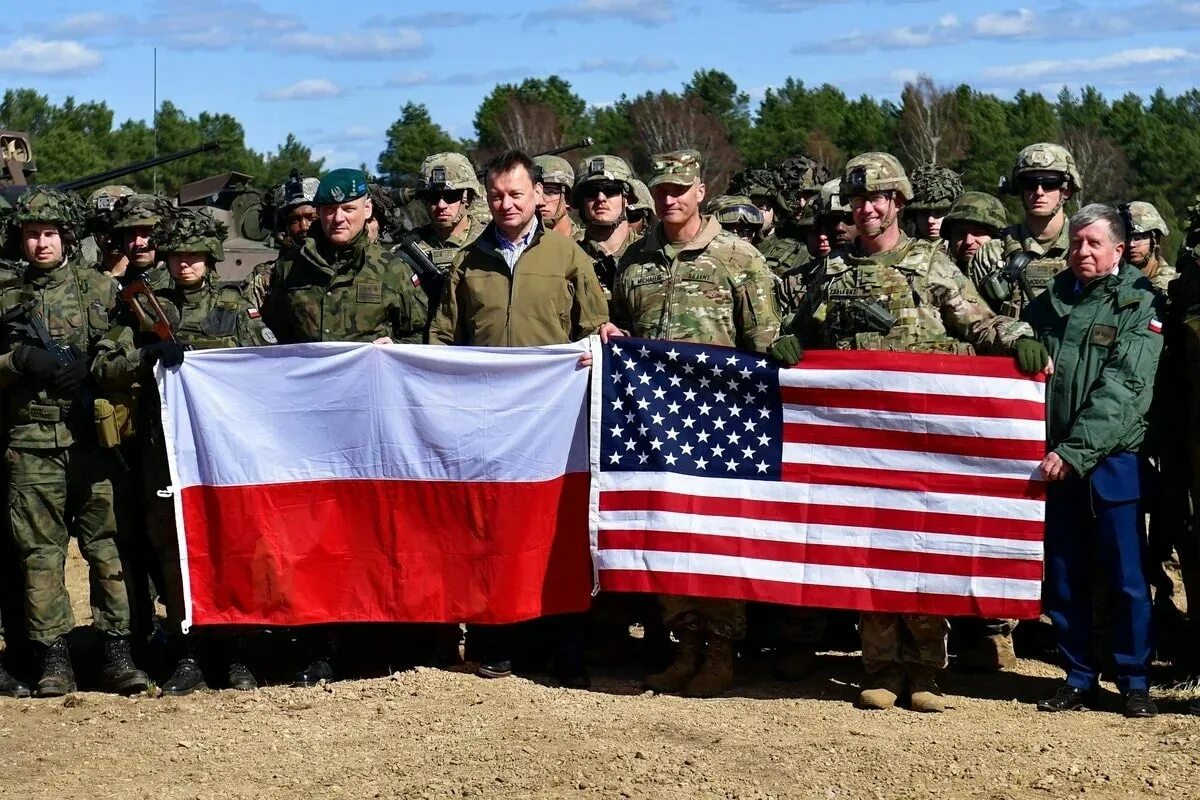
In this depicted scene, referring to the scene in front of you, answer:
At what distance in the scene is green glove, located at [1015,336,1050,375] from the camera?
8359 millimetres

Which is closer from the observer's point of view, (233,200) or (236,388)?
(236,388)

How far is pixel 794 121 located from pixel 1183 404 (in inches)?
3233

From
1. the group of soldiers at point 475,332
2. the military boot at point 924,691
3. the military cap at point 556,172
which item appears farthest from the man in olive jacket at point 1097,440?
the military cap at point 556,172

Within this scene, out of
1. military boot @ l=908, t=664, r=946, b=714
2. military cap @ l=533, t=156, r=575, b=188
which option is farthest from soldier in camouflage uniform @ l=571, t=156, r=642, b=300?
military boot @ l=908, t=664, r=946, b=714

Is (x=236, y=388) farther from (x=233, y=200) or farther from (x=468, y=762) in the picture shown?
(x=233, y=200)

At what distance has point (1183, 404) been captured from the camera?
Result: 8.92 metres

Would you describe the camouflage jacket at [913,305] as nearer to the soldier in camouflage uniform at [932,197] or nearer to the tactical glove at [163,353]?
the soldier in camouflage uniform at [932,197]

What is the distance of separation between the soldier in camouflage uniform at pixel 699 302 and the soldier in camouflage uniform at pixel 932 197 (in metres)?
2.90

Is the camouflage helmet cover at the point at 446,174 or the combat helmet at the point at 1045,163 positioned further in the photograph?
the camouflage helmet cover at the point at 446,174

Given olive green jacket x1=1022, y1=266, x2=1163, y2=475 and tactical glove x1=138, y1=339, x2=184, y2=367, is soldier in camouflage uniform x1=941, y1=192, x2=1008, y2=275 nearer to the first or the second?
olive green jacket x1=1022, y1=266, x2=1163, y2=475

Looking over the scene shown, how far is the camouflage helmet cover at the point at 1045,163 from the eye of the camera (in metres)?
10.5

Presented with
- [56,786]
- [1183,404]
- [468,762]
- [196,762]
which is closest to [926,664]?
[1183,404]

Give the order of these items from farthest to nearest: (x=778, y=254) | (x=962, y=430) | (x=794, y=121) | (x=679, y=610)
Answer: (x=794, y=121) < (x=778, y=254) < (x=679, y=610) < (x=962, y=430)

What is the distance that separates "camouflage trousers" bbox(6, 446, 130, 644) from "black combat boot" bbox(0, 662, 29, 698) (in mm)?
275
